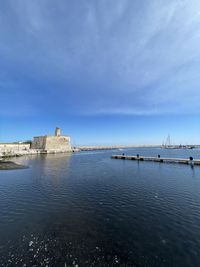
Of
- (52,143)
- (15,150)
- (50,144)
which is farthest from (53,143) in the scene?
(15,150)

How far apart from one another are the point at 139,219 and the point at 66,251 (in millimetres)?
5732

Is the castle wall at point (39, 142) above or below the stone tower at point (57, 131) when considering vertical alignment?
below

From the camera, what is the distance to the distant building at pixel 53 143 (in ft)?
376

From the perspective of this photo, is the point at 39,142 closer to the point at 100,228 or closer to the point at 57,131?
the point at 57,131

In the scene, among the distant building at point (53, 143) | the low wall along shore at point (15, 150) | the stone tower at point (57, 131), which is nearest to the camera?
the low wall along shore at point (15, 150)

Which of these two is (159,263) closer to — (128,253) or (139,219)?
(128,253)

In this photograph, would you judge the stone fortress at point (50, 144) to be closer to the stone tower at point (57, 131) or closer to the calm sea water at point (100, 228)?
the stone tower at point (57, 131)

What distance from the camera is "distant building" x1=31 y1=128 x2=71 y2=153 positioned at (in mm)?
114625

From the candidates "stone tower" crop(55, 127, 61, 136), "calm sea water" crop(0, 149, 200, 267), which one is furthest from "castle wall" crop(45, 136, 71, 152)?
"calm sea water" crop(0, 149, 200, 267)

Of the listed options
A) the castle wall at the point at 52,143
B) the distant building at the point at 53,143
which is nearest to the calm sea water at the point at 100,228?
the distant building at the point at 53,143

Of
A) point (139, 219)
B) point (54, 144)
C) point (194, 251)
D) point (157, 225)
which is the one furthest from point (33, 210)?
point (54, 144)

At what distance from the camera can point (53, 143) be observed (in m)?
120

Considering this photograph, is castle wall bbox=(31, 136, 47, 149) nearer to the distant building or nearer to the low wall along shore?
the distant building

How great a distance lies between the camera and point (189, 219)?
11.1 meters
